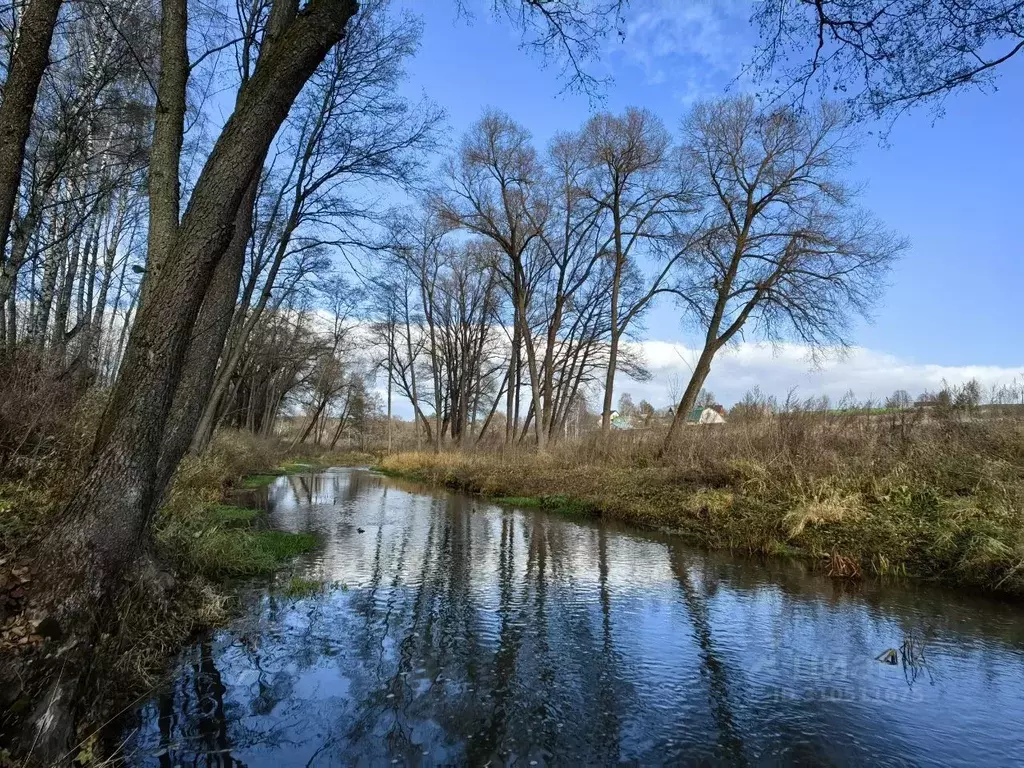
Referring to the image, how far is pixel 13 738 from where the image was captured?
2645 mm

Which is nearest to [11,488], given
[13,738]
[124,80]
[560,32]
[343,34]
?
[13,738]

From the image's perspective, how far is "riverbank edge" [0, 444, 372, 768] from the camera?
2.81 m

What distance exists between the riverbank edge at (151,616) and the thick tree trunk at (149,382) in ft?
0.50

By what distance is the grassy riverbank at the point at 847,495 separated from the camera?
7.83 meters

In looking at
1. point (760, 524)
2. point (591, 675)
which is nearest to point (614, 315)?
point (760, 524)

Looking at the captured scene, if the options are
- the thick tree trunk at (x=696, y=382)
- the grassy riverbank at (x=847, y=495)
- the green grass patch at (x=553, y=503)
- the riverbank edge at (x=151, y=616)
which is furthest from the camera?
the thick tree trunk at (x=696, y=382)

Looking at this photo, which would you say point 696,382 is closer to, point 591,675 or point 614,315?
point 614,315

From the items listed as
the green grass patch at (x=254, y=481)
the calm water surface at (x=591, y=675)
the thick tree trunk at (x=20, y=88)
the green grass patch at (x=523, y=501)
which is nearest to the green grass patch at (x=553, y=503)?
the green grass patch at (x=523, y=501)

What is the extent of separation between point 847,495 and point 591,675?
7480 mm

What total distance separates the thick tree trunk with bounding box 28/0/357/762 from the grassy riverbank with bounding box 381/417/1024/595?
356 inches

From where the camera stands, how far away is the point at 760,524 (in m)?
10.2

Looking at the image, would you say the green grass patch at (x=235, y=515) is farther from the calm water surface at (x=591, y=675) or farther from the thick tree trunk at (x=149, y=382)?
the thick tree trunk at (x=149, y=382)

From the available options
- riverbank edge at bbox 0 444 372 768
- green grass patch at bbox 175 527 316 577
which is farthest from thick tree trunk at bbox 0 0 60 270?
green grass patch at bbox 175 527 316 577

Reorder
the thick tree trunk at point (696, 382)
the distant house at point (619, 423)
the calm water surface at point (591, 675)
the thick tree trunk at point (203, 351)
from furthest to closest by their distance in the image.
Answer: the distant house at point (619, 423), the thick tree trunk at point (696, 382), the thick tree trunk at point (203, 351), the calm water surface at point (591, 675)
